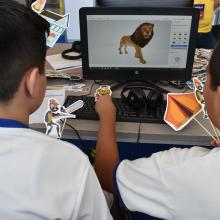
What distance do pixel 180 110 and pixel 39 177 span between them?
2.55 feet

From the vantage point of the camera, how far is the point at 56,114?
1309 mm

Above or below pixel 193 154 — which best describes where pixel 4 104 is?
above

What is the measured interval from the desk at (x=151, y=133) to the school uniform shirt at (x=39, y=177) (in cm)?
47

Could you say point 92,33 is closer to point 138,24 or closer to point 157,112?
point 138,24

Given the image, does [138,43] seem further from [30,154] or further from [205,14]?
[205,14]

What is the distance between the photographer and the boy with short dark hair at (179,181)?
75 cm

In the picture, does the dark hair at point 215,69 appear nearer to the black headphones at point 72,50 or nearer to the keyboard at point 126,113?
the keyboard at point 126,113

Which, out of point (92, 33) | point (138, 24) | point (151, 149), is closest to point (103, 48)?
point (92, 33)

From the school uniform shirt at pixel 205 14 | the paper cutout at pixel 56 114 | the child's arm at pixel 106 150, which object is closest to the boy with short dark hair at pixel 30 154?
the child's arm at pixel 106 150

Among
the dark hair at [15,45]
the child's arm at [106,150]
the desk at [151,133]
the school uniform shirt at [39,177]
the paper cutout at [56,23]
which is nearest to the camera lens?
the school uniform shirt at [39,177]

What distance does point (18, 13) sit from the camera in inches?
33.6

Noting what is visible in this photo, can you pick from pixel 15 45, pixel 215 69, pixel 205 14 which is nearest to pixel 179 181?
pixel 215 69

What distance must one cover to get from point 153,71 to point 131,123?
1.13 ft

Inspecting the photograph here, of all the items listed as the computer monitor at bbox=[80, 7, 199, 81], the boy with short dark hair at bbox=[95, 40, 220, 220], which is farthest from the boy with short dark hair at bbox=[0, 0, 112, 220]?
the computer monitor at bbox=[80, 7, 199, 81]
